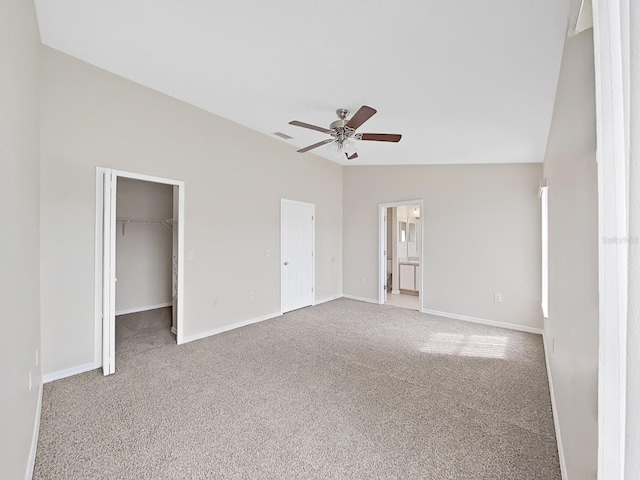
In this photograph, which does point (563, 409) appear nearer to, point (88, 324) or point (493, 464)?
point (493, 464)

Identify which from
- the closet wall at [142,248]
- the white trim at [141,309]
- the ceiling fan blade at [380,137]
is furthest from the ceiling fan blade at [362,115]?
the white trim at [141,309]

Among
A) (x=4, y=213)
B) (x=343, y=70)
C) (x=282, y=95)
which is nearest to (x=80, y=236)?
(x=4, y=213)

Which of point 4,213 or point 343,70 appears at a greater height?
point 343,70

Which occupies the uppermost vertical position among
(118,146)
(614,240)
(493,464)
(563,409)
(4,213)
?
(118,146)

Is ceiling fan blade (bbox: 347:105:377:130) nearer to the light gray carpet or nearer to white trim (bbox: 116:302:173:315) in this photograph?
the light gray carpet

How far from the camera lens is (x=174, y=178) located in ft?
12.1

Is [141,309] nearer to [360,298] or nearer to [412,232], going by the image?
[360,298]

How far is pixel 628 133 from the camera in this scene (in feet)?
1.60

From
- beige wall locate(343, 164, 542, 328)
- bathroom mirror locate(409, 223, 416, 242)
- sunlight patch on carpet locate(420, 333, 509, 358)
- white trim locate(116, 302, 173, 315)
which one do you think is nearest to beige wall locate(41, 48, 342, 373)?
beige wall locate(343, 164, 542, 328)

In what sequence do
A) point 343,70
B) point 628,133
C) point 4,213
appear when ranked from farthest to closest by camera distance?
point 343,70, point 4,213, point 628,133

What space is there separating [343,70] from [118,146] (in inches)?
97.6

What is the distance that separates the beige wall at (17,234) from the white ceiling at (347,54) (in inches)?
25.6

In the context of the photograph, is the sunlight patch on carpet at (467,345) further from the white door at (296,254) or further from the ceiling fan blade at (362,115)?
the ceiling fan blade at (362,115)

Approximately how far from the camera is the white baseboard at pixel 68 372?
9.04 ft
